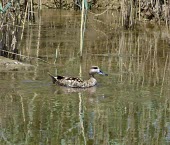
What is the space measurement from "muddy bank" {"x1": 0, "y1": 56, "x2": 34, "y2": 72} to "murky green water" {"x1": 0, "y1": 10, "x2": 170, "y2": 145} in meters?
0.24

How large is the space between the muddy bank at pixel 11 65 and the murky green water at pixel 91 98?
0.24 m

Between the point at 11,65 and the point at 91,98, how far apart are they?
2.49 m

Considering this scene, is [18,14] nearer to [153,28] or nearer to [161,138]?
[161,138]

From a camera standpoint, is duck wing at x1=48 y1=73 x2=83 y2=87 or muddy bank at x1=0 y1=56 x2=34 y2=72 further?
muddy bank at x1=0 y1=56 x2=34 y2=72

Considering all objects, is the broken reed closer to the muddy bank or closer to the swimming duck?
the muddy bank

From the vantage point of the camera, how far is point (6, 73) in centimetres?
1034

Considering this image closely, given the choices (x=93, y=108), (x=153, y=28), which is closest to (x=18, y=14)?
(x=93, y=108)

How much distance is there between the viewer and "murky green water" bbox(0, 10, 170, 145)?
22.5ft

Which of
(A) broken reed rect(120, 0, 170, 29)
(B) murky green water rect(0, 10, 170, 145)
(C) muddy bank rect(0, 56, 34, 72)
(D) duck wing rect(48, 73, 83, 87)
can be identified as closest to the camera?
(B) murky green water rect(0, 10, 170, 145)

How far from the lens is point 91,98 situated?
8.75 meters

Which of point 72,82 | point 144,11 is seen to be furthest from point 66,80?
point 144,11

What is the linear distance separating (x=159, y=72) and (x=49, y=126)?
4.26 m

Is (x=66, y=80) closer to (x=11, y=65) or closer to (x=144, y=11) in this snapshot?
(x=11, y=65)

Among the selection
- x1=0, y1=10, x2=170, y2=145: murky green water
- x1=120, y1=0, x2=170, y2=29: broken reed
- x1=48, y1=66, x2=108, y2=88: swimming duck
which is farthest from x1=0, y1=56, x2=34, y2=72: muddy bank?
x1=120, y1=0, x2=170, y2=29: broken reed
